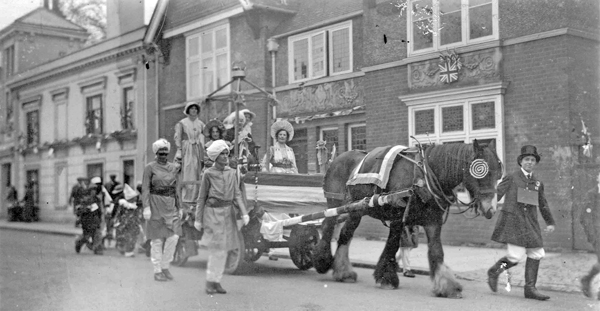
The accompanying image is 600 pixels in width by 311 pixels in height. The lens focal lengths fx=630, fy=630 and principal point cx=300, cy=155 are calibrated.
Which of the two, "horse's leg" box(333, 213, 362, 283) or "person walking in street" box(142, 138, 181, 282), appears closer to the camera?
"horse's leg" box(333, 213, 362, 283)

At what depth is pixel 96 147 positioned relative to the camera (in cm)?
1352

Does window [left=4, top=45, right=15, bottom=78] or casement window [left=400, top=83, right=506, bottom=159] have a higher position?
window [left=4, top=45, right=15, bottom=78]

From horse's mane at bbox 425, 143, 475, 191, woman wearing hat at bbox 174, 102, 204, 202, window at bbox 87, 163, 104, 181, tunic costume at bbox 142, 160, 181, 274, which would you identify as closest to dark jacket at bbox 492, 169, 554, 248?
horse's mane at bbox 425, 143, 475, 191

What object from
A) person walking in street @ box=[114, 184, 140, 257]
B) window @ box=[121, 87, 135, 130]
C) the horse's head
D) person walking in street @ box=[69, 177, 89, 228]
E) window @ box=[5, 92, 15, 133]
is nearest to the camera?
the horse's head

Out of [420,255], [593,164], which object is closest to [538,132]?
[593,164]

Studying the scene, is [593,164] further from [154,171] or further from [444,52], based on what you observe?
[154,171]

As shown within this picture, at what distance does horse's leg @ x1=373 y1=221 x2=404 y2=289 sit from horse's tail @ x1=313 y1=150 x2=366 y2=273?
35.9 inches

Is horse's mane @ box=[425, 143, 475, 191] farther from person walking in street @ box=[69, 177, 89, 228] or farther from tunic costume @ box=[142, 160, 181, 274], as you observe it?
person walking in street @ box=[69, 177, 89, 228]

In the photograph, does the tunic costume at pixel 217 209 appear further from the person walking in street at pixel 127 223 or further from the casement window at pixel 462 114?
the person walking in street at pixel 127 223

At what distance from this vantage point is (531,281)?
259 inches

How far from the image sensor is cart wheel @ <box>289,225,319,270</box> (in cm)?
877

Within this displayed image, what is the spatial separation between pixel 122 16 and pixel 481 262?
8.19 m

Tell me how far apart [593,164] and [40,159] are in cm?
966

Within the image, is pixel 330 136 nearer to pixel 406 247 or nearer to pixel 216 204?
pixel 406 247
